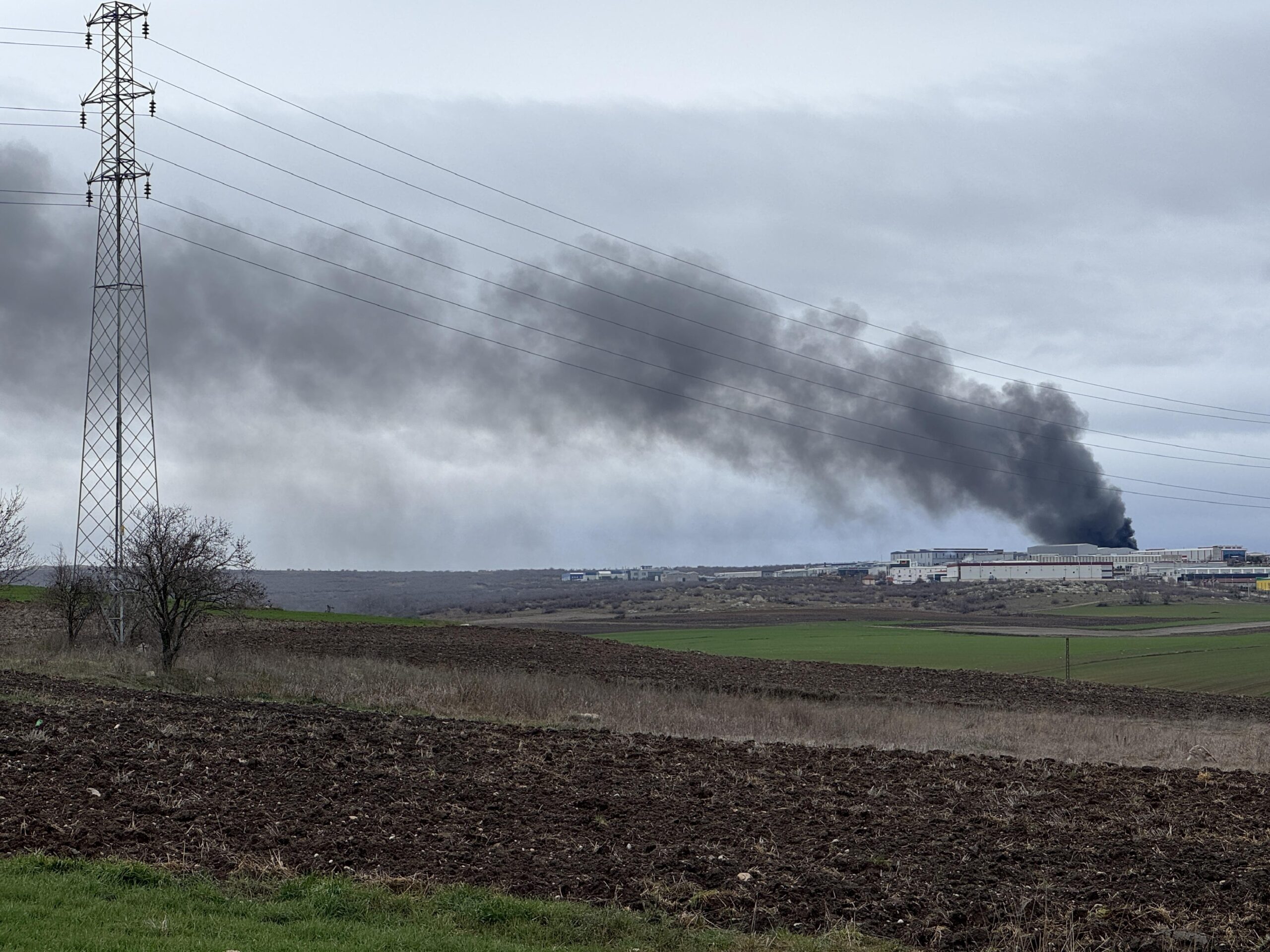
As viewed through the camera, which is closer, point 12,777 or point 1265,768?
point 12,777

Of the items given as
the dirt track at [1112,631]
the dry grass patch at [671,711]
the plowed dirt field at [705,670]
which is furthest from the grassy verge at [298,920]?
the dirt track at [1112,631]

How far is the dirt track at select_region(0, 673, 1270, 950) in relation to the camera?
11.0 metres

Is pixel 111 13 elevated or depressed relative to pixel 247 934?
elevated

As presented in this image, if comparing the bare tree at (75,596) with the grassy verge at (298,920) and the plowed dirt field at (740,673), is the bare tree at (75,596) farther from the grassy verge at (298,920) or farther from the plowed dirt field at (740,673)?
the grassy verge at (298,920)

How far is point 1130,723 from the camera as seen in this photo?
37.8 m

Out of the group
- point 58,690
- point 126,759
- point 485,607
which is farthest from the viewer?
point 485,607

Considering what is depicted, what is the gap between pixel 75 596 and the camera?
4200 cm

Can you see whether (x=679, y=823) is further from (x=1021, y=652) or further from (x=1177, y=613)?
(x=1177, y=613)

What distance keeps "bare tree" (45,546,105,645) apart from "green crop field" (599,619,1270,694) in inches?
1636

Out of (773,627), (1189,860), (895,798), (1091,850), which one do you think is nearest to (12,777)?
(895,798)

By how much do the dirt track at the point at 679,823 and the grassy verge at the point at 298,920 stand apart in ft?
2.09

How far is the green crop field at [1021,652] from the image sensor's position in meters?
61.6

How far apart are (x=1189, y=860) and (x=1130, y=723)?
27.8 meters

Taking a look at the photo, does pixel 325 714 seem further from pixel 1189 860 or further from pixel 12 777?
pixel 1189 860
